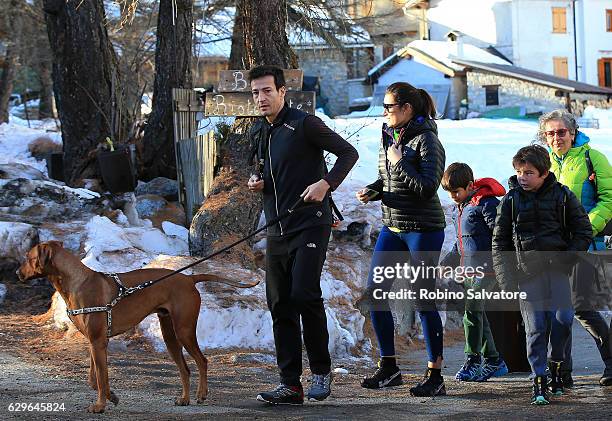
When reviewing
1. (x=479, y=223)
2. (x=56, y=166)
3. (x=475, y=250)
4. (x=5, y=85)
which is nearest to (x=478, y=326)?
(x=475, y=250)

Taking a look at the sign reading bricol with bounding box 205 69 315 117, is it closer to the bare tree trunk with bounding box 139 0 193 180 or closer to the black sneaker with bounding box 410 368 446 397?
the black sneaker with bounding box 410 368 446 397

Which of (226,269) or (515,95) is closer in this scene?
(226,269)

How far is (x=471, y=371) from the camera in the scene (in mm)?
8133

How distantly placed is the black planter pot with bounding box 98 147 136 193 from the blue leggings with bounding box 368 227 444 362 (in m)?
9.25

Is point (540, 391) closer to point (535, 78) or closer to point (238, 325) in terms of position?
point (238, 325)

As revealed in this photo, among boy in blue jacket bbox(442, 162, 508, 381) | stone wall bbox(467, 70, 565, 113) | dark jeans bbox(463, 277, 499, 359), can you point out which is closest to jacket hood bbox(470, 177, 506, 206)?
boy in blue jacket bbox(442, 162, 508, 381)

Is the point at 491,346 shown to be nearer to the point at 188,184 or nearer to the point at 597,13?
the point at 188,184

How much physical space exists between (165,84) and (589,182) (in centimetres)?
994

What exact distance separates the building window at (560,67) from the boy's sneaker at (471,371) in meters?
51.3

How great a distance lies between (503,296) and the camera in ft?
25.8

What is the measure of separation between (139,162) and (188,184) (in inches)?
87.7

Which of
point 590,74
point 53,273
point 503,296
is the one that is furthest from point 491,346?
point 590,74

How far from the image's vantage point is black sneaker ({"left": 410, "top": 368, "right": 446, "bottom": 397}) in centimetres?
721

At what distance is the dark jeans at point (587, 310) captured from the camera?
7.23 metres
